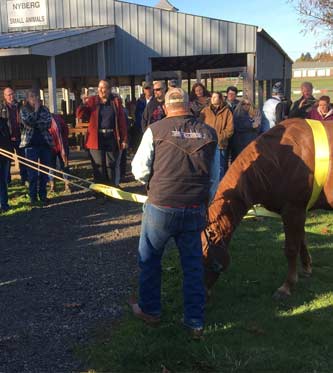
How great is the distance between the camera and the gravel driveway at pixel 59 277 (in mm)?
3652

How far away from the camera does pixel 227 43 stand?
13.8m

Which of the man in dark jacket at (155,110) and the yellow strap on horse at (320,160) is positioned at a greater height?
the man in dark jacket at (155,110)

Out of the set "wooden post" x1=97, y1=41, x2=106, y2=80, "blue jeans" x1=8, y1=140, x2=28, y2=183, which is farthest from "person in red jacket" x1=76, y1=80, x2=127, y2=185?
"wooden post" x1=97, y1=41, x2=106, y2=80

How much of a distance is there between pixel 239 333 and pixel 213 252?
2.22 ft

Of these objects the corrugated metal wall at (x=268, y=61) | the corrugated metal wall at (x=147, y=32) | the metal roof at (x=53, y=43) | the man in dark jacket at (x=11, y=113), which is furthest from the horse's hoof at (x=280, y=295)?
the corrugated metal wall at (x=268, y=61)

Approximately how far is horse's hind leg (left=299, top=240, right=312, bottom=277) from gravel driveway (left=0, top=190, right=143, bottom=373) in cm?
183

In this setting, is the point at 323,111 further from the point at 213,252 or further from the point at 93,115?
the point at 213,252

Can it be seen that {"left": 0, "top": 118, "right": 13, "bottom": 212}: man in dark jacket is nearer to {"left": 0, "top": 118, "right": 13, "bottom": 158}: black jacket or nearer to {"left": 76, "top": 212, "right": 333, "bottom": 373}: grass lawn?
{"left": 0, "top": 118, "right": 13, "bottom": 158}: black jacket

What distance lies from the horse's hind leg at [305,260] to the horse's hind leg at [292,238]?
0.40m

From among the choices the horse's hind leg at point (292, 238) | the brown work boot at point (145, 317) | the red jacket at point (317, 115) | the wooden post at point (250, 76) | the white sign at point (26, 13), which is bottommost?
the brown work boot at point (145, 317)

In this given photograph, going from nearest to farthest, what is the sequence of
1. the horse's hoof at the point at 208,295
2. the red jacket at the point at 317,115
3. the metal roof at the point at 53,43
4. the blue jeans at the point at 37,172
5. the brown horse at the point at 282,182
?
1. the horse's hoof at the point at 208,295
2. the brown horse at the point at 282,182
3. the red jacket at the point at 317,115
4. the blue jeans at the point at 37,172
5. the metal roof at the point at 53,43

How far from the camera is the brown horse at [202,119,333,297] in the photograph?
168 inches

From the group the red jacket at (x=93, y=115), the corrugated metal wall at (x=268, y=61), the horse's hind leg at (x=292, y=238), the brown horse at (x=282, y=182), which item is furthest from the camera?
the corrugated metal wall at (x=268, y=61)

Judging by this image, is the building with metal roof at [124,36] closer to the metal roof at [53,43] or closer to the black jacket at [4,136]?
the metal roof at [53,43]
